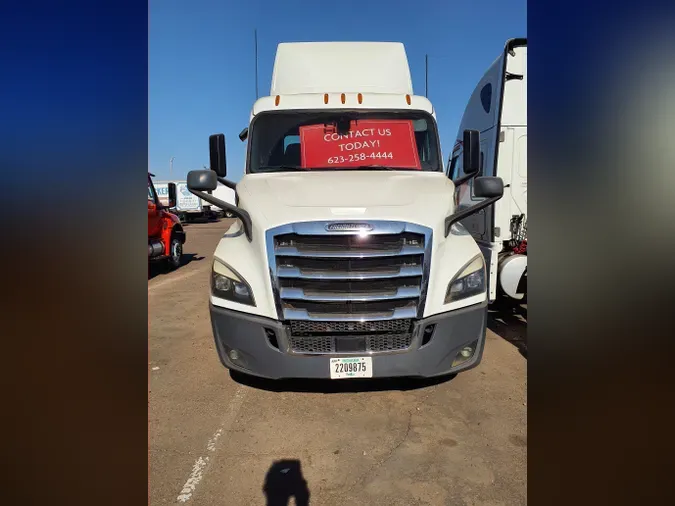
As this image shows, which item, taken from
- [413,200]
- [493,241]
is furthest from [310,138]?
[493,241]

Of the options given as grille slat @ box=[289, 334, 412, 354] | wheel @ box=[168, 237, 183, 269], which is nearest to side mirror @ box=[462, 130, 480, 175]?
grille slat @ box=[289, 334, 412, 354]

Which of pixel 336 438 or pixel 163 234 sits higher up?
pixel 163 234

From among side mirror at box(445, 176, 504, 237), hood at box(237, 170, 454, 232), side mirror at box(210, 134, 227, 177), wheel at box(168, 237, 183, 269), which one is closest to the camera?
hood at box(237, 170, 454, 232)

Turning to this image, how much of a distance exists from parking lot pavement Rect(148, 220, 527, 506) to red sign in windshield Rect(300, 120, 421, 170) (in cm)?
217

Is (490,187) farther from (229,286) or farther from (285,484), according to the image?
(285,484)

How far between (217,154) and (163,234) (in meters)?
7.00

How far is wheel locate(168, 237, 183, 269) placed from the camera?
11.0 m

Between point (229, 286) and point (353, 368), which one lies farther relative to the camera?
point (229, 286)

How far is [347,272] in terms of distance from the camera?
3092 mm

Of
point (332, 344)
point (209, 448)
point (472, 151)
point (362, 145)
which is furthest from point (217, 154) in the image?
point (209, 448)

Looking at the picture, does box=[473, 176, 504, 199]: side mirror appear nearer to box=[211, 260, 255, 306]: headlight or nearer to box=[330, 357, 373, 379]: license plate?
box=[330, 357, 373, 379]: license plate

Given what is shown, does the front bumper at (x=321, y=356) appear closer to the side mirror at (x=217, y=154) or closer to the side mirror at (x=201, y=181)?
the side mirror at (x=201, y=181)
